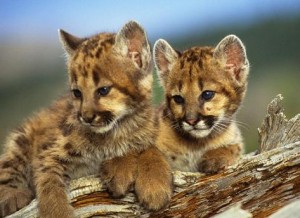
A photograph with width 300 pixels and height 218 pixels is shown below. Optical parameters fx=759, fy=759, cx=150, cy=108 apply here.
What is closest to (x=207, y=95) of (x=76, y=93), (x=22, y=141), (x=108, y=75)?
(x=108, y=75)

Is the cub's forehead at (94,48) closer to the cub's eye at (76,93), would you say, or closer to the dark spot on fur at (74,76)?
the dark spot on fur at (74,76)

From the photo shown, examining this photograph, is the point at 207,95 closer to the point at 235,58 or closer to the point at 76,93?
the point at 235,58

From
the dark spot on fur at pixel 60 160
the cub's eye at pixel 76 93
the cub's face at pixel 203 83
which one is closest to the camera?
the cub's eye at pixel 76 93

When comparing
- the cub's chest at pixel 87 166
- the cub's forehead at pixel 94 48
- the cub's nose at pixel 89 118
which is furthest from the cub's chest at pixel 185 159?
the cub's forehead at pixel 94 48

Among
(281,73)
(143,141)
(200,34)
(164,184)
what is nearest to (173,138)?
(143,141)

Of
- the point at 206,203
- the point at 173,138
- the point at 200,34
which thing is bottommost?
the point at 206,203

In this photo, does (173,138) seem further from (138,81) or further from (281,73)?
(281,73)

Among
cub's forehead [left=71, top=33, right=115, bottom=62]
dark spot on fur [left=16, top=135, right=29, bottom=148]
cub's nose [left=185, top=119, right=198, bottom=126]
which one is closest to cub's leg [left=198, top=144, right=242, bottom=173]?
cub's nose [left=185, top=119, right=198, bottom=126]
